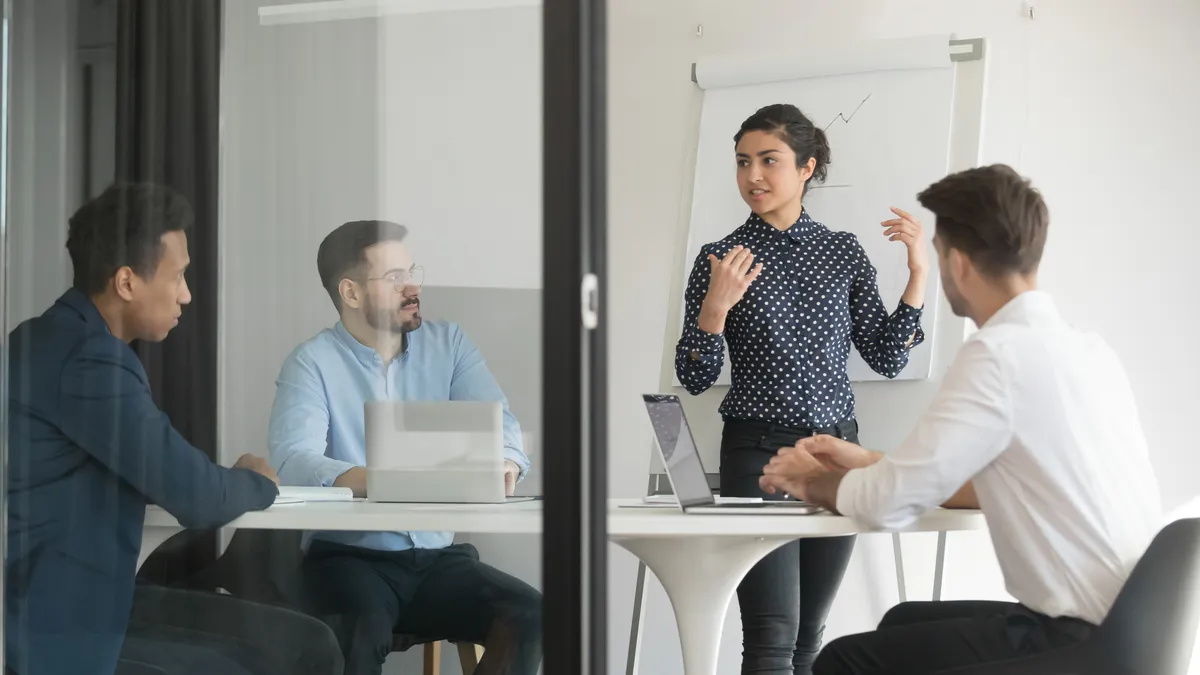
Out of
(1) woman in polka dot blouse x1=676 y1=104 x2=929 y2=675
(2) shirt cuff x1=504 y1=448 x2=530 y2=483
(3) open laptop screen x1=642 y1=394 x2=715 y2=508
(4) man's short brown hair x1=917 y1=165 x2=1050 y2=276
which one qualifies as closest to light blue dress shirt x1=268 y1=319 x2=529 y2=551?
(2) shirt cuff x1=504 y1=448 x2=530 y2=483

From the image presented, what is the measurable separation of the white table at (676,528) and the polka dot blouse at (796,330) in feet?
1.90

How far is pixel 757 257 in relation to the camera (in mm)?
2588

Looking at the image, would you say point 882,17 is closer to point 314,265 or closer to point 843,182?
point 843,182

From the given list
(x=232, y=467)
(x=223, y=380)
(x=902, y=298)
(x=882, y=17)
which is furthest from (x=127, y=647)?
(x=882, y=17)

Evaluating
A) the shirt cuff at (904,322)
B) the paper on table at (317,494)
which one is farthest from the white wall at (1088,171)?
the paper on table at (317,494)

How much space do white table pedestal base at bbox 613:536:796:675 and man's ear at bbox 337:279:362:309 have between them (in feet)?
1.94

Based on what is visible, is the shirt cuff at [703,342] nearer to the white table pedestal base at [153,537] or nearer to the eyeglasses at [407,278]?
the eyeglasses at [407,278]

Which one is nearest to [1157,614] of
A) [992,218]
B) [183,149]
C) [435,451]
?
[992,218]

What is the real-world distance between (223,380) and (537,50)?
68cm

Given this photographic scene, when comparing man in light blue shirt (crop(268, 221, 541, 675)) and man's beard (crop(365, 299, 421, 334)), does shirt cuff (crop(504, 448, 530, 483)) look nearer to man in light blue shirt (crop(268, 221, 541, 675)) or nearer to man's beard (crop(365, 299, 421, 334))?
man in light blue shirt (crop(268, 221, 541, 675))

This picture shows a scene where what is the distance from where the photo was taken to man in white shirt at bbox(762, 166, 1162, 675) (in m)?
1.59

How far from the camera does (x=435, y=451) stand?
1560mm

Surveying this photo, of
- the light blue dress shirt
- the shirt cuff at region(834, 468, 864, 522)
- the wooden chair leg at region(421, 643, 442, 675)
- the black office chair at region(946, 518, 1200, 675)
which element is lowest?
the wooden chair leg at region(421, 643, 442, 675)

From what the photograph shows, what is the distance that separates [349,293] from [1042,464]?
1.05 metres
